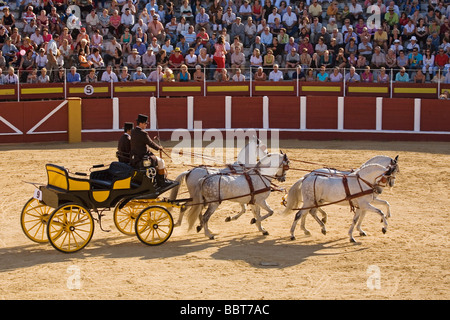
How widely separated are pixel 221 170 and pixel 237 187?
55cm

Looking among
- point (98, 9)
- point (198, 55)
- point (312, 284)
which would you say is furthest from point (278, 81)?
point (312, 284)

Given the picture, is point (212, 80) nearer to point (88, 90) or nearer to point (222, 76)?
point (222, 76)

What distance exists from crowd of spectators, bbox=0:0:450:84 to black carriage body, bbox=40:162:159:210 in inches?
464

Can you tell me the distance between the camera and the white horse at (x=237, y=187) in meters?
13.0

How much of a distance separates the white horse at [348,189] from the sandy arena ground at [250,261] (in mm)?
539

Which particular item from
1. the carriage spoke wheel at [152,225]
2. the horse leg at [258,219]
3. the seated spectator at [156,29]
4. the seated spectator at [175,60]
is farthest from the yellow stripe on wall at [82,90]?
the carriage spoke wheel at [152,225]

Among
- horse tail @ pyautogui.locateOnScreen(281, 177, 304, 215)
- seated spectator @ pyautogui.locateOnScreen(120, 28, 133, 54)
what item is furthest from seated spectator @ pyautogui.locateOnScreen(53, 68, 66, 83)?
horse tail @ pyautogui.locateOnScreen(281, 177, 304, 215)

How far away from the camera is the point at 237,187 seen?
13.1 m

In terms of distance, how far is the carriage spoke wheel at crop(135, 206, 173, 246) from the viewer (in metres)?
12.3

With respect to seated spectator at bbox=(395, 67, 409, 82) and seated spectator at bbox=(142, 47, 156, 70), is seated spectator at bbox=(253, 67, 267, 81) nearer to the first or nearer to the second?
seated spectator at bbox=(142, 47, 156, 70)

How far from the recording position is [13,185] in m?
17.2

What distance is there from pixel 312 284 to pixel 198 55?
49.2ft

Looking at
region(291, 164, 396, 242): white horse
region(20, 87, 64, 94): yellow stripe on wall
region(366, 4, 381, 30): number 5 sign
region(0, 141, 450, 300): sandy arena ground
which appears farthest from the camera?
region(366, 4, 381, 30): number 5 sign

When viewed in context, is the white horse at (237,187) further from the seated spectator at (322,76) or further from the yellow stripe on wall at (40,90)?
the yellow stripe on wall at (40,90)
